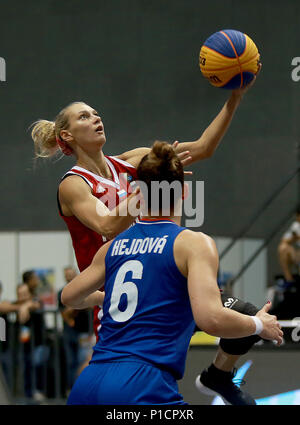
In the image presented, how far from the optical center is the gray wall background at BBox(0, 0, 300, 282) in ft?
44.8

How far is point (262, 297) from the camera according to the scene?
40.4 ft

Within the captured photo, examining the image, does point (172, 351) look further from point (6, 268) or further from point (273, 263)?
point (6, 268)

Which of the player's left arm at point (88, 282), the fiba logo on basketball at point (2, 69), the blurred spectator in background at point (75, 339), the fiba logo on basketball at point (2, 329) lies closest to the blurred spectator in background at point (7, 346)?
the fiba logo on basketball at point (2, 329)

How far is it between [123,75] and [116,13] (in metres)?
1.19

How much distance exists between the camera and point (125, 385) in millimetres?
2684

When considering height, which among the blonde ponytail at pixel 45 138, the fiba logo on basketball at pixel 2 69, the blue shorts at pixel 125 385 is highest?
the fiba logo on basketball at pixel 2 69

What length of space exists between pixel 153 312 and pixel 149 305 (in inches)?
1.2

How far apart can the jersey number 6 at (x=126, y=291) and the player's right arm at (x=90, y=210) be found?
23.8 inches

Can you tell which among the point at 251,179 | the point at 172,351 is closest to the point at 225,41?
the point at 172,351

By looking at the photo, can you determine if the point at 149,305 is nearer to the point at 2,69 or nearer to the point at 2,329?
the point at 2,329

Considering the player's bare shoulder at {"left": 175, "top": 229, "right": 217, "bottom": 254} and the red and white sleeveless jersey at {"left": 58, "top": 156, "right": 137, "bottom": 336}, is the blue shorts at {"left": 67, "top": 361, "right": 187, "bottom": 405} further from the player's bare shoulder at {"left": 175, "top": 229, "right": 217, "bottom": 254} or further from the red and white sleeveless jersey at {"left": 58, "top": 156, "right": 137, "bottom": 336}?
the red and white sleeveless jersey at {"left": 58, "top": 156, "right": 137, "bottom": 336}

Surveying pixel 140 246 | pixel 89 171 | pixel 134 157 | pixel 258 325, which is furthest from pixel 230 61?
pixel 258 325

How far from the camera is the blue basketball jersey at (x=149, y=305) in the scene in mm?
2723

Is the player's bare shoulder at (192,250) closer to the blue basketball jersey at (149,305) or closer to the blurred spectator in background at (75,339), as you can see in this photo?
the blue basketball jersey at (149,305)
